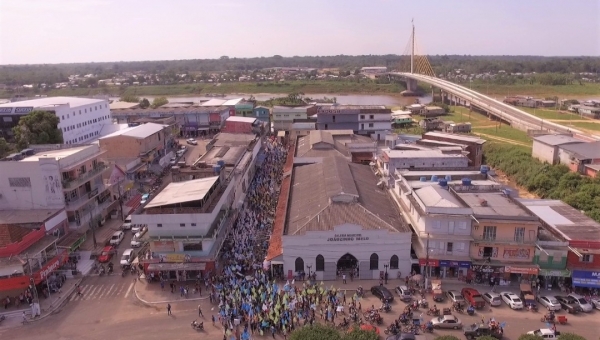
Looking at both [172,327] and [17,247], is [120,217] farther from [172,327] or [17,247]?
[172,327]

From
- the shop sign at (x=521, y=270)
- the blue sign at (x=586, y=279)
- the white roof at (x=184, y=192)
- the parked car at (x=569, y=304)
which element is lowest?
the parked car at (x=569, y=304)

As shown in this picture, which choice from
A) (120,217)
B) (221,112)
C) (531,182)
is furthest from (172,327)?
(221,112)

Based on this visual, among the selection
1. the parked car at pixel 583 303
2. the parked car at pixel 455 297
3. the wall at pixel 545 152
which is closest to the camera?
the parked car at pixel 583 303

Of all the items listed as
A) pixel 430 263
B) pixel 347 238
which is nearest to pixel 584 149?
pixel 430 263

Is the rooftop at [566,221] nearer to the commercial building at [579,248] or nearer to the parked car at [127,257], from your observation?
the commercial building at [579,248]

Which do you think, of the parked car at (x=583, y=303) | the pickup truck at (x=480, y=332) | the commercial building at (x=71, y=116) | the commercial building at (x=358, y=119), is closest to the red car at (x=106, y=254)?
the pickup truck at (x=480, y=332)

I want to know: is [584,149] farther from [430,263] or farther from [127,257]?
→ [127,257]

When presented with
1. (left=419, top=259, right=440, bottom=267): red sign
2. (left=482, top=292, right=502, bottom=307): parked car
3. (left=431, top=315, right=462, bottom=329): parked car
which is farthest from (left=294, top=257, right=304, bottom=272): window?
(left=482, top=292, right=502, bottom=307): parked car
